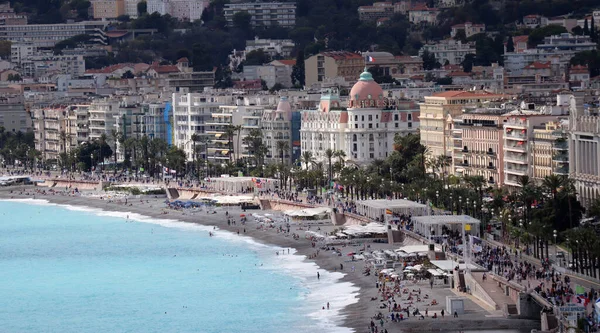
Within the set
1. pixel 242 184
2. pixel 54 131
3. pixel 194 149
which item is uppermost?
pixel 54 131

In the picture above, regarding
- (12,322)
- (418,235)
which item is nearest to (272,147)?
(418,235)

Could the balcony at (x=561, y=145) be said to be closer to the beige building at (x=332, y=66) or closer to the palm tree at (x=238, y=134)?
the palm tree at (x=238, y=134)

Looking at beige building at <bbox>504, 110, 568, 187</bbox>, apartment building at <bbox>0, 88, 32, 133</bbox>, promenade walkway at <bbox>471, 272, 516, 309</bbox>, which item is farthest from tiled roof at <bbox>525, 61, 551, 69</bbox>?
promenade walkway at <bbox>471, 272, 516, 309</bbox>

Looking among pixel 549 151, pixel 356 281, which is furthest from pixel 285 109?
pixel 356 281

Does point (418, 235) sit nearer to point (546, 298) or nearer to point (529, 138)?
point (529, 138)

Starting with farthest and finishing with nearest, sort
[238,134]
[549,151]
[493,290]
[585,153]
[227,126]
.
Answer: [227,126]
[238,134]
[549,151]
[585,153]
[493,290]

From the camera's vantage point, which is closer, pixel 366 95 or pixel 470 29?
pixel 366 95

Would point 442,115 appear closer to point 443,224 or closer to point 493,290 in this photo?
point 443,224

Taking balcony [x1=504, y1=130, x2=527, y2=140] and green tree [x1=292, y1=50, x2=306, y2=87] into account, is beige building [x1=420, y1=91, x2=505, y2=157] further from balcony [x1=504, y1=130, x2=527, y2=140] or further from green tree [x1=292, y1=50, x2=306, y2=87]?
green tree [x1=292, y1=50, x2=306, y2=87]

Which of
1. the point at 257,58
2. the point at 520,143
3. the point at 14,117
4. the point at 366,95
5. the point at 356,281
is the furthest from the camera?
the point at 257,58
